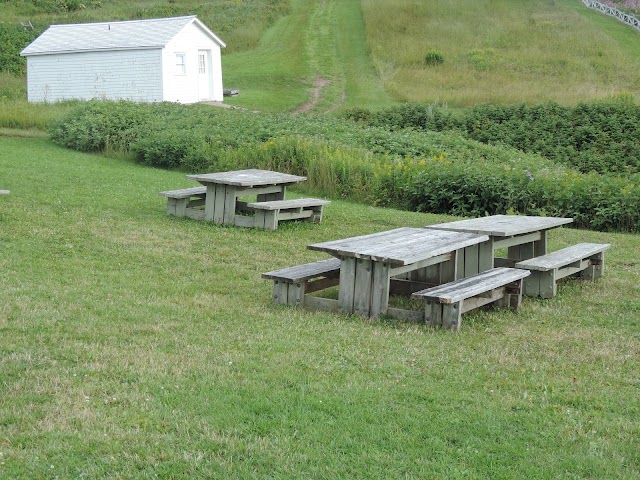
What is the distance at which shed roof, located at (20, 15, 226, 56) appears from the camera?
33.0m

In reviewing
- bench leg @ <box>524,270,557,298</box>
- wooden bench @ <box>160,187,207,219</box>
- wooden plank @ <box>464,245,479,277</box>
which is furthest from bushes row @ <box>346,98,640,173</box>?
wooden plank @ <box>464,245,479,277</box>

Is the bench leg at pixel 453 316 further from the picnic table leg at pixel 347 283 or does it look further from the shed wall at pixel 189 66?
the shed wall at pixel 189 66

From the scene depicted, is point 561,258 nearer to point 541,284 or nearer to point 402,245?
point 541,284

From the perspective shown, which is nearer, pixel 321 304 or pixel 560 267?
pixel 321 304

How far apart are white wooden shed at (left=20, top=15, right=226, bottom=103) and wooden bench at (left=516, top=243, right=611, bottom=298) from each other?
81.1 feet

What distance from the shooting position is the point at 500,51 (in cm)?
4406

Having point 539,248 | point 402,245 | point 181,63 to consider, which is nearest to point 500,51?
point 181,63

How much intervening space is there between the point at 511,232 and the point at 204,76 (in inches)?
1093

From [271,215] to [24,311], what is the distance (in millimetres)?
5540

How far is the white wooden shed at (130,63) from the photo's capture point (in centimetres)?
3275

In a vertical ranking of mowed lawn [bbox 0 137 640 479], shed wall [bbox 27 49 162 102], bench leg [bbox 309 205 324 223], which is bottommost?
mowed lawn [bbox 0 137 640 479]

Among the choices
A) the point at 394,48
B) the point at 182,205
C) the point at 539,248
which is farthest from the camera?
the point at 394,48

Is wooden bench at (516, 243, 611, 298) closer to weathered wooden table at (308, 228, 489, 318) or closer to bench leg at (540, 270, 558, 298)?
bench leg at (540, 270, 558, 298)

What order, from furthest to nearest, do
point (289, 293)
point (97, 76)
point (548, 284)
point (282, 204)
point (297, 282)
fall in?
point (97, 76), point (282, 204), point (548, 284), point (289, 293), point (297, 282)
